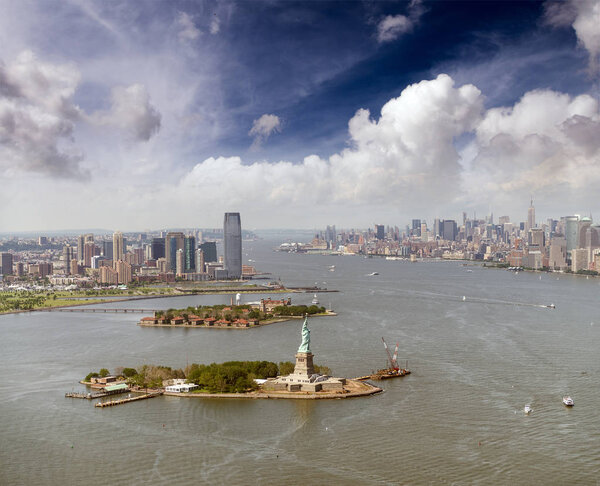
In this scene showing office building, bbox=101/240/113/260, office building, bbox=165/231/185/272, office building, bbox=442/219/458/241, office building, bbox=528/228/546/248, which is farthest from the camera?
office building, bbox=442/219/458/241

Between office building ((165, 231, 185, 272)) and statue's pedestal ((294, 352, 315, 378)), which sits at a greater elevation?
office building ((165, 231, 185, 272))

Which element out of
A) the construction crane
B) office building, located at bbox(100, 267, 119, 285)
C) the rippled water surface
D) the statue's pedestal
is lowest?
the rippled water surface

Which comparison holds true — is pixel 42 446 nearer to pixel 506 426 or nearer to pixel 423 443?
pixel 423 443

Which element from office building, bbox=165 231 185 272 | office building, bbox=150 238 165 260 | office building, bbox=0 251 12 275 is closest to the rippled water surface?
office building, bbox=0 251 12 275

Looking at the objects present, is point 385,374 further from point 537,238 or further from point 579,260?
point 537,238

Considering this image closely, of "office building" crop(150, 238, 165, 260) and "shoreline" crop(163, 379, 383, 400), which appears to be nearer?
"shoreline" crop(163, 379, 383, 400)

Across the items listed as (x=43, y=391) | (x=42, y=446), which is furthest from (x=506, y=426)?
(x=43, y=391)

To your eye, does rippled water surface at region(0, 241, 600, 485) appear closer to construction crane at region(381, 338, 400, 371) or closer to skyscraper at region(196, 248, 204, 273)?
construction crane at region(381, 338, 400, 371)
